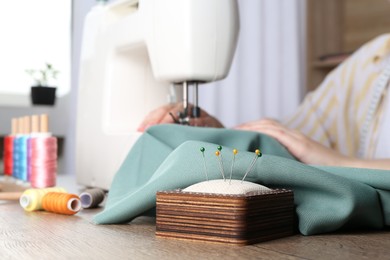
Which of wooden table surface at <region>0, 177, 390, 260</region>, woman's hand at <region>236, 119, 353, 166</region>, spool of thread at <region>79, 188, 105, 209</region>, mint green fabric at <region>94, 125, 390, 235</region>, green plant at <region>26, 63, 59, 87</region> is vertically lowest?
wooden table surface at <region>0, 177, 390, 260</region>

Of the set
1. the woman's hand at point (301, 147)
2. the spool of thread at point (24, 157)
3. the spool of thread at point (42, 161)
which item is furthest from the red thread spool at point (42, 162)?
the woman's hand at point (301, 147)

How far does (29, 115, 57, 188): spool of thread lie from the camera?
4.65 ft

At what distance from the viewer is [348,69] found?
2.28 m

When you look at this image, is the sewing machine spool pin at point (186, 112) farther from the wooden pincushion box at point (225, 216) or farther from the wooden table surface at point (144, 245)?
the wooden pincushion box at point (225, 216)

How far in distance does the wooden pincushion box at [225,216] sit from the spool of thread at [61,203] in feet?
1.00

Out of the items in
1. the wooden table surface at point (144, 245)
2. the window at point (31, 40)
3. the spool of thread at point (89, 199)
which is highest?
the window at point (31, 40)

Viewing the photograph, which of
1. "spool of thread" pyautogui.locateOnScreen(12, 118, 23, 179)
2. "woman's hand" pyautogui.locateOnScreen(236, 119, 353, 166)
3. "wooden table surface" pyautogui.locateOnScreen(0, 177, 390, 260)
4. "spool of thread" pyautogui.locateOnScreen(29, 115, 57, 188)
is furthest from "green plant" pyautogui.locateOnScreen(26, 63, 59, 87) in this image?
"wooden table surface" pyautogui.locateOnScreen(0, 177, 390, 260)

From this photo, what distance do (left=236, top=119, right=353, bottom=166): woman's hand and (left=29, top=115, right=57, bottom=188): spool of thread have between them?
0.46 m

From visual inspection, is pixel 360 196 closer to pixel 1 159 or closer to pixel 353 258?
pixel 353 258

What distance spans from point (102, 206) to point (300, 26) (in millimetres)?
2165

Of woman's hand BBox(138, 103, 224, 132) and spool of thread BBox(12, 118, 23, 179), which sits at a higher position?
woman's hand BBox(138, 103, 224, 132)

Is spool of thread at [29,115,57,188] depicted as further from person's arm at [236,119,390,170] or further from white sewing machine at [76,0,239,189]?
person's arm at [236,119,390,170]

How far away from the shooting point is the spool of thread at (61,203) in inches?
42.9

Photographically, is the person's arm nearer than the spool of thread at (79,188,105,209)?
No
